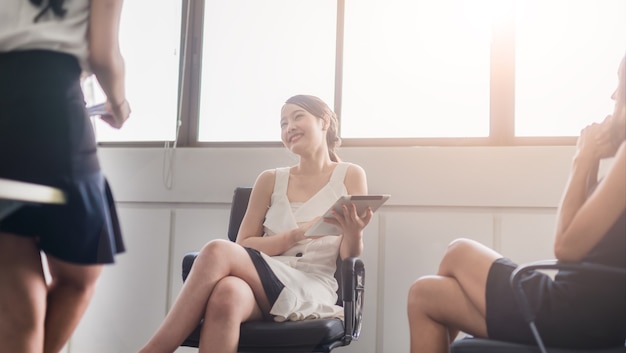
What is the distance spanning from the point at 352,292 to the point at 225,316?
0.39m

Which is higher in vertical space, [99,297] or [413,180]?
[413,180]

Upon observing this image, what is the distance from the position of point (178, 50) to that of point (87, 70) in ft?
7.61

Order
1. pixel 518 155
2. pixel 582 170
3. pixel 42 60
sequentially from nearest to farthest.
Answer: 1. pixel 42 60
2. pixel 582 170
3. pixel 518 155

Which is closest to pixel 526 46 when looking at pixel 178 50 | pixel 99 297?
pixel 178 50

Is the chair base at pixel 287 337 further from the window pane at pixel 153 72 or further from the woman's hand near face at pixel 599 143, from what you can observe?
the window pane at pixel 153 72

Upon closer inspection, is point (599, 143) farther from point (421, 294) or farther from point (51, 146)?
point (51, 146)

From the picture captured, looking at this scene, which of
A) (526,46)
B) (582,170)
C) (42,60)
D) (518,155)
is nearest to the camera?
(42,60)

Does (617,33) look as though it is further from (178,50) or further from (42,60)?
(42,60)

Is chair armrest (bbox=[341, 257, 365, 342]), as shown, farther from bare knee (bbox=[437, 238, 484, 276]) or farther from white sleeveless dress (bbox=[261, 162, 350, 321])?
bare knee (bbox=[437, 238, 484, 276])

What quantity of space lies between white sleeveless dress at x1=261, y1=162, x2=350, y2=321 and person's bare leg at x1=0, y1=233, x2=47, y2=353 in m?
1.14

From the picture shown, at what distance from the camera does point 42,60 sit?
0.81 metres

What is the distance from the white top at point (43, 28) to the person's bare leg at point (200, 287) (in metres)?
1.16

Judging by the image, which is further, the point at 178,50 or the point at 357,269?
the point at 178,50

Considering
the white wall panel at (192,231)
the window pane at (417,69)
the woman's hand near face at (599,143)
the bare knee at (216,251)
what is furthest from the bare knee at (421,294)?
the white wall panel at (192,231)
